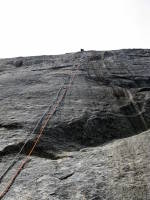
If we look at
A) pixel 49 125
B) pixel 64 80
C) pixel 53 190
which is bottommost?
pixel 53 190

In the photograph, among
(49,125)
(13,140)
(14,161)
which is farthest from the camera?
(49,125)

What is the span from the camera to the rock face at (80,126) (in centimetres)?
541

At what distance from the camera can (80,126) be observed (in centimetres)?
791

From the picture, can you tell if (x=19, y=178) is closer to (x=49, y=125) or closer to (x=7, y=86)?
(x=49, y=125)

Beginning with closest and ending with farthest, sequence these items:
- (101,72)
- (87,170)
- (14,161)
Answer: (87,170), (14,161), (101,72)

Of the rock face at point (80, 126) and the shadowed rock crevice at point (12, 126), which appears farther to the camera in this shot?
the shadowed rock crevice at point (12, 126)

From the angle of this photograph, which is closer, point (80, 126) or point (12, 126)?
point (12, 126)

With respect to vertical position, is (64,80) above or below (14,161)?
above

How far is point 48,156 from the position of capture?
6.72m

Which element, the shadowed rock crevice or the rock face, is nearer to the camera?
the rock face

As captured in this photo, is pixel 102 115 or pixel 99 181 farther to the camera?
pixel 102 115

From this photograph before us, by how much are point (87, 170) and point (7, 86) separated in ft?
18.9

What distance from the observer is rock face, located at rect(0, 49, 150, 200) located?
5.41m

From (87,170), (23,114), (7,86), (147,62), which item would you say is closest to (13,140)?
(23,114)
